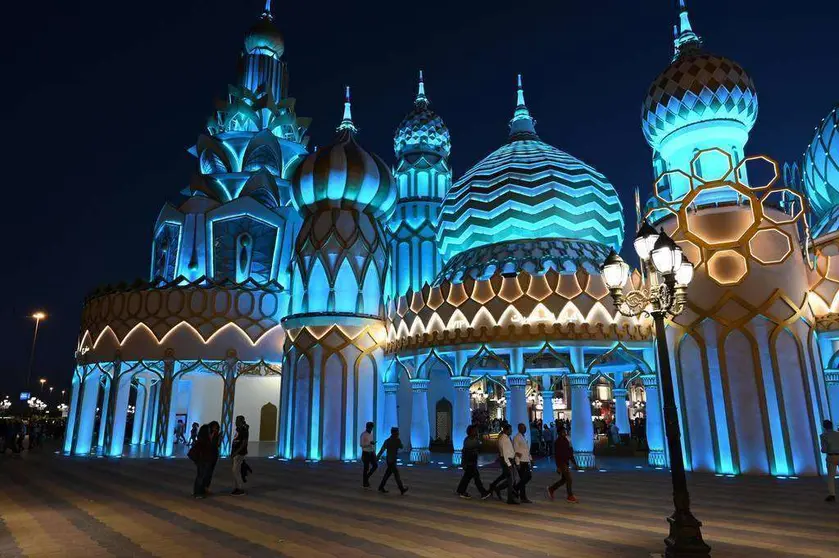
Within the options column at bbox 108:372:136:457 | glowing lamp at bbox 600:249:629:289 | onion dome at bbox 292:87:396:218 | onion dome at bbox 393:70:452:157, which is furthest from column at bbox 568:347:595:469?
column at bbox 108:372:136:457

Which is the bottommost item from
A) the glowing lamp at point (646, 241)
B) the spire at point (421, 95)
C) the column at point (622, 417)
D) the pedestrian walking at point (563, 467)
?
the pedestrian walking at point (563, 467)

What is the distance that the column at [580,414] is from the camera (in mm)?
16391

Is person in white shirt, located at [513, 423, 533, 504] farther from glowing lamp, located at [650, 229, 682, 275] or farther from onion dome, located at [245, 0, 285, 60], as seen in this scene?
onion dome, located at [245, 0, 285, 60]

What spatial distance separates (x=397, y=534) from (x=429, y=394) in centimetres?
2097

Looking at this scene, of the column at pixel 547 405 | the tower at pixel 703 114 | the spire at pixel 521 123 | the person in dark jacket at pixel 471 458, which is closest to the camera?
the person in dark jacket at pixel 471 458

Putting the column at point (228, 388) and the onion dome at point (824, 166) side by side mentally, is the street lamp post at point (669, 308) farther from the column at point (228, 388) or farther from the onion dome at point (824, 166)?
the column at point (228, 388)

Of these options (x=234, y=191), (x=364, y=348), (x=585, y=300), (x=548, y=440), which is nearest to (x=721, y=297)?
(x=585, y=300)

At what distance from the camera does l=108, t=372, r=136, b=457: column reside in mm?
A: 21969

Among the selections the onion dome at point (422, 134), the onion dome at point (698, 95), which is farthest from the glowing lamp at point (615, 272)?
the onion dome at point (422, 134)

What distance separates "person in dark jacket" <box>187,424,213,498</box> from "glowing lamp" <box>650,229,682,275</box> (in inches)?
323

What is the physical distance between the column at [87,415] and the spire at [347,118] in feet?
49.6

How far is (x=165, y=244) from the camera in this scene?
28.1 meters

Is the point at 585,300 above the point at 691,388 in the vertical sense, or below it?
above

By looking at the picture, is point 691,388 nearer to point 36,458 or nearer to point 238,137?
point 36,458
